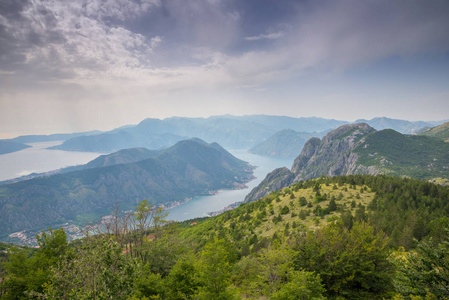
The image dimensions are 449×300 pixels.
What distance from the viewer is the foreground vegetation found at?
13766 mm

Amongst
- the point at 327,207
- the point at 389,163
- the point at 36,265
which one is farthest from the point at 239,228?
the point at 389,163

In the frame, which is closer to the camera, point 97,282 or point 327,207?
point 97,282

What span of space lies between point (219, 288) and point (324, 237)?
585 inches

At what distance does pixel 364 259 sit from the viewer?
74.5ft

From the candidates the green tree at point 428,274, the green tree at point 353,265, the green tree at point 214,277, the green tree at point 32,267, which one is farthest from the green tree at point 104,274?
the green tree at point 353,265

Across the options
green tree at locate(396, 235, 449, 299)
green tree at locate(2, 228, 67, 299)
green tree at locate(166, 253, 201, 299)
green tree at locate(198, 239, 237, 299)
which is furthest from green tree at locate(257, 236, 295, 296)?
Result: green tree at locate(2, 228, 67, 299)

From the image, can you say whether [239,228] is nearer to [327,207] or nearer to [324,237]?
[327,207]

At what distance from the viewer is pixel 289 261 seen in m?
21.7

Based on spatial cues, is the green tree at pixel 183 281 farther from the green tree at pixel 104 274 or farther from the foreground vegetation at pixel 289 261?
the green tree at pixel 104 274

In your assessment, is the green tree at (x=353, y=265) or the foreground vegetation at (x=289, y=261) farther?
the green tree at (x=353, y=265)

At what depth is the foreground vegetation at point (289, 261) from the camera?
13766 millimetres

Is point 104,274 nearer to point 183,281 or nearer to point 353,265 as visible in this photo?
point 183,281

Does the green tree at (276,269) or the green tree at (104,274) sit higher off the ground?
the green tree at (104,274)

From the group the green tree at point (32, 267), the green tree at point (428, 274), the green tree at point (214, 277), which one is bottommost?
the green tree at point (32, 267)
